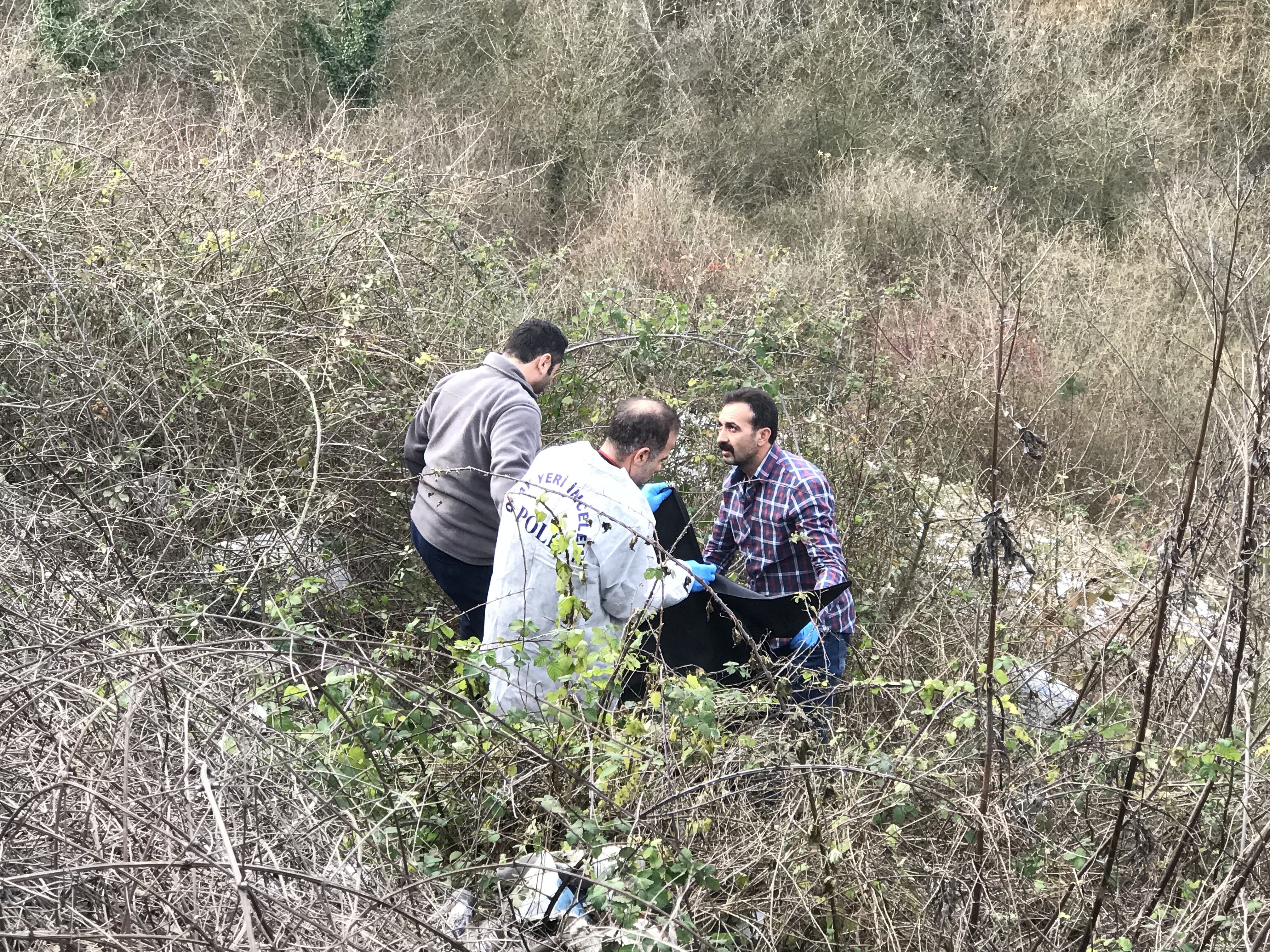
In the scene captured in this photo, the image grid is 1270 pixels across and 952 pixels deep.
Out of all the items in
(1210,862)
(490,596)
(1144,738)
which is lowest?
(1210,862)

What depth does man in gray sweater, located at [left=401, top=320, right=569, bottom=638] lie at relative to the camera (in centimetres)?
395

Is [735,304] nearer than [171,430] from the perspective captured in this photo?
No

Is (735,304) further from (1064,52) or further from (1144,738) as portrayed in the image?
(1064,52)

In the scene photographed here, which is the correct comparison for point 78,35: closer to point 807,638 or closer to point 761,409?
point 761,409

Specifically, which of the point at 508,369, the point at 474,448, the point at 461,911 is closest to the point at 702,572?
the point at 474,448

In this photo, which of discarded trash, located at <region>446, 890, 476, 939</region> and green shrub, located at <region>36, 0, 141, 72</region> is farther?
green shrub, located at <region>36, 0, 141, 72</region>

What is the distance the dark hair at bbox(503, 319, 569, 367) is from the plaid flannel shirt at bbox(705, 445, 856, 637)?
0.84 m

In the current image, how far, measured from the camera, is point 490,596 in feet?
10.7

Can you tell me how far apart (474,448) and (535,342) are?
464 mm

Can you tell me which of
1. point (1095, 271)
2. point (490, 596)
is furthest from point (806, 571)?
point (1095, 271)

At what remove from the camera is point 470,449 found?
401 centimetres

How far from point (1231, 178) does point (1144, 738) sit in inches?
412

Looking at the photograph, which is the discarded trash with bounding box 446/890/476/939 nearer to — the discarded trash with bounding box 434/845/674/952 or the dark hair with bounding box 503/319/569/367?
the discarded trash with bounding box 434/845/674/952

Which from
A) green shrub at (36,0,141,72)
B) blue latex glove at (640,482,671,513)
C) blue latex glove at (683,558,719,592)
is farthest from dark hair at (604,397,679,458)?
green shrub at (36,0,141,72)
